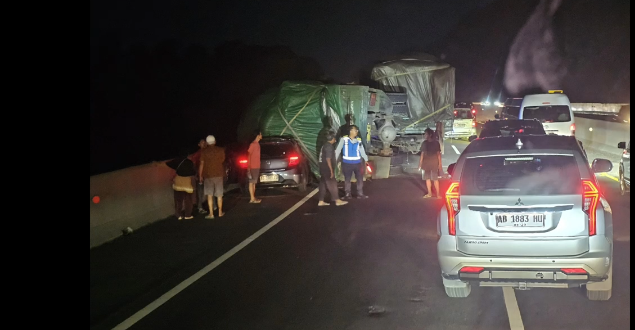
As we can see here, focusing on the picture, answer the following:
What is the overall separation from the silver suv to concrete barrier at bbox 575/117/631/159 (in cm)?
1926

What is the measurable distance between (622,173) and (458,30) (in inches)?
5053

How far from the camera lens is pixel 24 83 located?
10.7 metres

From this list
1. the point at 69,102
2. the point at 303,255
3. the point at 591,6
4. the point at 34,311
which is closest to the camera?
the point at 34,311

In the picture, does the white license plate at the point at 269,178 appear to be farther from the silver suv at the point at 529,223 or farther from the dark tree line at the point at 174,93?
the dark tree line at the point at 174,93

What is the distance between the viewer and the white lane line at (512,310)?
6234 mm

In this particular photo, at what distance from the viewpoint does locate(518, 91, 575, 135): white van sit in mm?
23641

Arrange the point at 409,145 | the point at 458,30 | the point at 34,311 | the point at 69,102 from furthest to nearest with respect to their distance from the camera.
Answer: the point at 458,30, the point at 409,145, the point at 69,102, the point at 34,311

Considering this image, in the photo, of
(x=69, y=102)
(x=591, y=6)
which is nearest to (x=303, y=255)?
(x=69, y=102)

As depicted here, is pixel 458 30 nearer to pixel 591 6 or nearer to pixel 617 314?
pixel 591 6

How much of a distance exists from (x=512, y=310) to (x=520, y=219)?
0.98m

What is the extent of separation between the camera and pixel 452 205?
6.77 metres

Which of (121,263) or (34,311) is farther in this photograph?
(121,263)

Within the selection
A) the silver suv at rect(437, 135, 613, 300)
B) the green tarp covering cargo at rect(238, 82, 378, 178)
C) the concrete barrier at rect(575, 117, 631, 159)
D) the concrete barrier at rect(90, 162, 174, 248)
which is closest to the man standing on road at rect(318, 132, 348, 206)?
the concrete barrier at rect(90, 162, 174, 248)

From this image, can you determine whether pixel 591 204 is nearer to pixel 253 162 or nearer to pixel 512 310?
pixel 512 310
